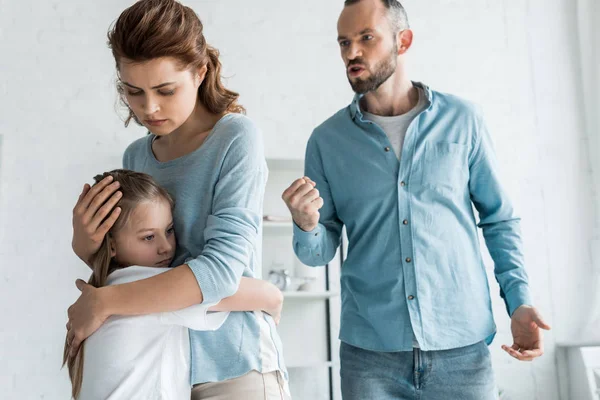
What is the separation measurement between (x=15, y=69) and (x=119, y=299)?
299 centimetres

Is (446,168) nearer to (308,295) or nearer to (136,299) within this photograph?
(136,299)

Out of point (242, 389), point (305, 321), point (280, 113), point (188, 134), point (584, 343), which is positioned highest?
point (280, 113)

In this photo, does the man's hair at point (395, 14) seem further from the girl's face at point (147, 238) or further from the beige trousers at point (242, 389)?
the beige trousers at point (242, 389)

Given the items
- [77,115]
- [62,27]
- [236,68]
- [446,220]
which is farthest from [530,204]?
[62,27]

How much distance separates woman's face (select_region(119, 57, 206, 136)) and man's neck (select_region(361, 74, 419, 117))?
72cm

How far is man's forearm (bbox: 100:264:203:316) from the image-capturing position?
41.5 inches

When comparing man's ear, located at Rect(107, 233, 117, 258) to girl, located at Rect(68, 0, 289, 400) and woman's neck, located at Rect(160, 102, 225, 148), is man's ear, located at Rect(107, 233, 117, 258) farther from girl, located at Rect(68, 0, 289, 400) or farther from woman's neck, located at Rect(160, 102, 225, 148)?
woman's neck, located at Rect(160, 102, 225, 148)

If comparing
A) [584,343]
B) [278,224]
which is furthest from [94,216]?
[584,343]

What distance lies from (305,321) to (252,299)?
2.44 meters

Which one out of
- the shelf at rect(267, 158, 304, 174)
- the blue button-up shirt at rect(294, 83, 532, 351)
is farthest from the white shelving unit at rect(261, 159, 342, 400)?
the blue button-up shirt at rect(294, 83, 532, 351)

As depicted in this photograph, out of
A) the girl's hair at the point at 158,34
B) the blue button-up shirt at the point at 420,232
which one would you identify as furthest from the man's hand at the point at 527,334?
the girl's hair at the point at 158,34

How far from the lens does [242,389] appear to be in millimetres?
1089

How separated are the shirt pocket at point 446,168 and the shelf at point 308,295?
64.9 inches

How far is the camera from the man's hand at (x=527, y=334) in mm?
1498
